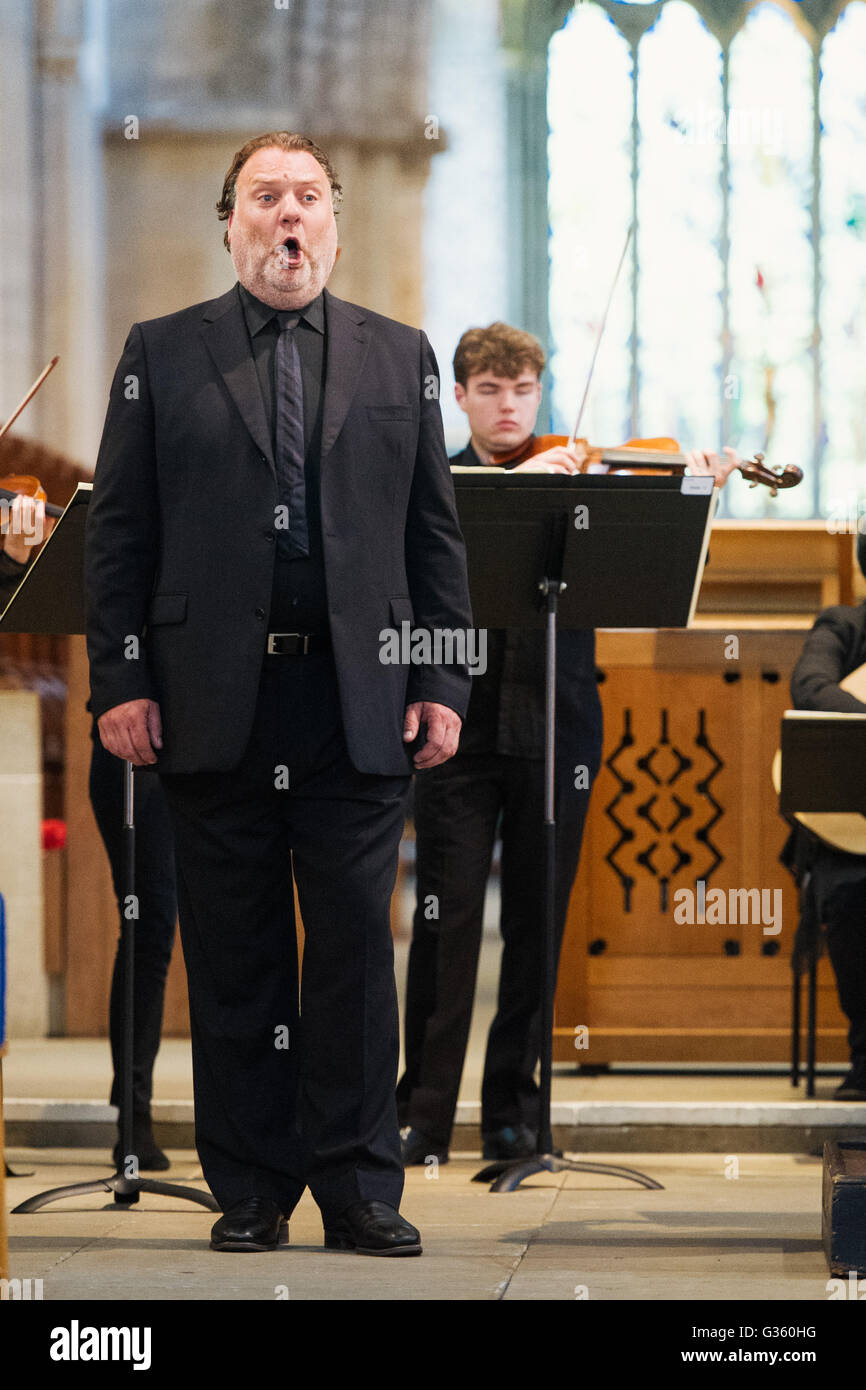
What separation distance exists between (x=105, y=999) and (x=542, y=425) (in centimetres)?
579

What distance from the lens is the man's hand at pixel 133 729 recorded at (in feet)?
8.80

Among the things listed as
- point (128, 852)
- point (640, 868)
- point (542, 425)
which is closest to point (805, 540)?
point (640, 868)

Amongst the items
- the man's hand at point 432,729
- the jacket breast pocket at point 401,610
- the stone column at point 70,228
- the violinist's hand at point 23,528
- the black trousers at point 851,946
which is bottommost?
the black trousers at point 851,946

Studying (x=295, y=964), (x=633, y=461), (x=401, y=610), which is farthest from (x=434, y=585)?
(x=633, y=461)

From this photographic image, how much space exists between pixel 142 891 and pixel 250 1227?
97 cm

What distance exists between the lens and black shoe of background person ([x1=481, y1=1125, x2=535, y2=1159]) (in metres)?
3.53

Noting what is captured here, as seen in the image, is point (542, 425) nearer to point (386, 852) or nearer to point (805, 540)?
point (805, 540)

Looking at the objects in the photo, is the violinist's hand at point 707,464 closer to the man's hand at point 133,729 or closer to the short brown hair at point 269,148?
the short brown hair at point 269,148

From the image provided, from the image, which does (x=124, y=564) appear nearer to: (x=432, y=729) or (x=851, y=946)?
(x=432, y=729)

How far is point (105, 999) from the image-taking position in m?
4.97

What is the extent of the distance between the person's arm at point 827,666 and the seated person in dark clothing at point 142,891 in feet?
4.35

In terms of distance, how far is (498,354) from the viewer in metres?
3.58

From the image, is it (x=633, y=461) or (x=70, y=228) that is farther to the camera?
(x=70, y=228)

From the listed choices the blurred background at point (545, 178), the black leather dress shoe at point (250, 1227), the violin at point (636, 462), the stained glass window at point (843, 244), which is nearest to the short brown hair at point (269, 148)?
the violin at point (636, 462)
